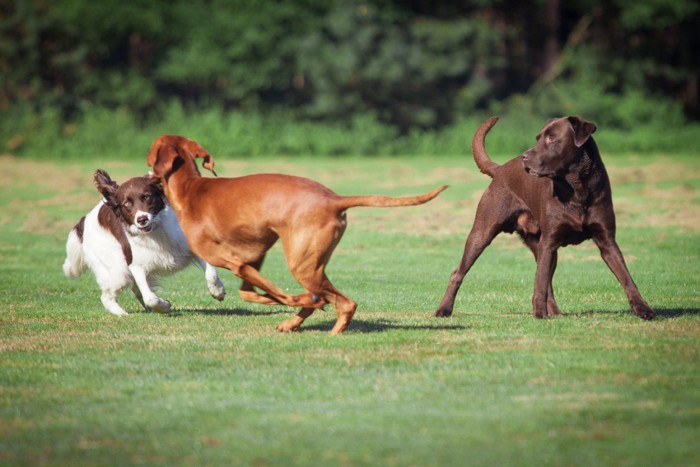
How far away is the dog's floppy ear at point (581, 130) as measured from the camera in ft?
29.6

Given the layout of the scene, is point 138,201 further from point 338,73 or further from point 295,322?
→ point 338,73

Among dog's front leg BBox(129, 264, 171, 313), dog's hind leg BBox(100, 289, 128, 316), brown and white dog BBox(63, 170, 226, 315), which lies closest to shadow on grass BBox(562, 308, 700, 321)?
brown and white dog BBox(63, 170, 226, 315)

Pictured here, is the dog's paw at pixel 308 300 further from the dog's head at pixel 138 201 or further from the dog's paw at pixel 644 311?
the dog's paw at pixel 644 311

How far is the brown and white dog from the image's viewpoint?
9719 mm

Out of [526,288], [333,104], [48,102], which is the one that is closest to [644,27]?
[333,104]

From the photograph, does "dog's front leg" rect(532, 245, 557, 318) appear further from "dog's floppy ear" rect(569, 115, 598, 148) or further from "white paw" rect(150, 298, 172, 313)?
"white paw" rect(150, 298, 172, 313)

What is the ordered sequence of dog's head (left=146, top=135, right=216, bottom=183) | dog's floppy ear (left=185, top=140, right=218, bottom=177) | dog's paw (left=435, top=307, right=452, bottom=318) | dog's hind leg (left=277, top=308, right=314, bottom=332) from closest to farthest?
dog's hind leg (left=277, top=308, right=314, bottom=332) → dog's head (left=146, top=135, right=216, bottom=183) → dog's floppy ear (left=185, top=140, right=218, bottom=177) → dog's paw (left=435, top=307, right=452, bottom=318)

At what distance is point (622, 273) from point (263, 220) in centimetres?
292

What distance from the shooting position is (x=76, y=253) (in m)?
10.8

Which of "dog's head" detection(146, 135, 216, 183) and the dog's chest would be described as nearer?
"dog's head" detection(146, 135, 216, 183)

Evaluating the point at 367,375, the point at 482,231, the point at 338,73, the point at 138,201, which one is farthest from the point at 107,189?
the point at 338,73

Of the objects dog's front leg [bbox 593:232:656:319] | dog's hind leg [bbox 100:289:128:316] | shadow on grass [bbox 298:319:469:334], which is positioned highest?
dog's front leg [bbox 593:232:656:319]

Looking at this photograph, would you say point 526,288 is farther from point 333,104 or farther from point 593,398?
point 333,104

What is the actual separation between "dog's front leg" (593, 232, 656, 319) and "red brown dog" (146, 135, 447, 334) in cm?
196
